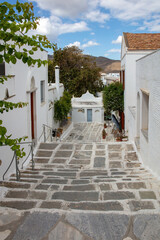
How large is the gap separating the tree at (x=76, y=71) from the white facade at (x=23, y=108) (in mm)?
24191

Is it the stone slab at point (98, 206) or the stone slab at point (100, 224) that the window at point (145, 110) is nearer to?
the stone slab at point (98, 206)

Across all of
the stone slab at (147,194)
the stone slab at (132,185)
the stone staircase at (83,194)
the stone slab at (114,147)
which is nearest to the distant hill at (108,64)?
the stone slab at (114,147)

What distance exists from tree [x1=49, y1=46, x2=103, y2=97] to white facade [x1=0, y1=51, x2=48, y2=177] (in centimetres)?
2419

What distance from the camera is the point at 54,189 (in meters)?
5.09

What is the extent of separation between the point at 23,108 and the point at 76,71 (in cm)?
2979

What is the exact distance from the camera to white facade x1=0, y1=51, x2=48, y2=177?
7.26 metres

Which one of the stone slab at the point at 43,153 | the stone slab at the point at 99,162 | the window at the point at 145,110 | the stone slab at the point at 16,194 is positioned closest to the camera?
the stone slab at the point at 16,194

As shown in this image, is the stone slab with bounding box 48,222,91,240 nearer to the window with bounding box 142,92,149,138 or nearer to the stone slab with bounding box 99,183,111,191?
the stone slab with bounding box 99,183,111,191

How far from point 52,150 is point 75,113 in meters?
19.1

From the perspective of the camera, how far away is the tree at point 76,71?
36.8 m

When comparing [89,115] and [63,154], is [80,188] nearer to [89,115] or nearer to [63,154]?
[63,154]

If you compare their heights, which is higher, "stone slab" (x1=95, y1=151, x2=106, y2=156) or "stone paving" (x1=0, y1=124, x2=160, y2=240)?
"stone paving" (x1=0, y1=124, x2=160, y2=240)

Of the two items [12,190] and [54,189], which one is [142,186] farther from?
[12,190]

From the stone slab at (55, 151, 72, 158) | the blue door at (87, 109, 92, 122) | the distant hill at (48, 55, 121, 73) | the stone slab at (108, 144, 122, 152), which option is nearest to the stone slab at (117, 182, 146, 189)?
the stone slab at (55, 151, 72, 158)
